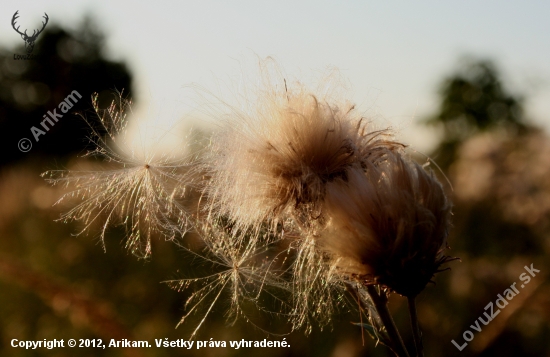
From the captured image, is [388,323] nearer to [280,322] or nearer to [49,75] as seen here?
[280,322]

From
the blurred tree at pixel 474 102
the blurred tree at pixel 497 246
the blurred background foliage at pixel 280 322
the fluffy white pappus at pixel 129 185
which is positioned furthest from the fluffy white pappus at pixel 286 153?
the blurred tree at pixel 474 102

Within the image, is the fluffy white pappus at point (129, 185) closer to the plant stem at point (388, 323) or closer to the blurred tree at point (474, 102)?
the plant stem at point (388, 323)

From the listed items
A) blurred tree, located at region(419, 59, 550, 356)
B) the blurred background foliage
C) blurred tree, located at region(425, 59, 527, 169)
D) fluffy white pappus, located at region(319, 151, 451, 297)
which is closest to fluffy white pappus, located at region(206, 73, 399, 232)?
fluffy white pappus, located at region(319, 151, 451, 297)

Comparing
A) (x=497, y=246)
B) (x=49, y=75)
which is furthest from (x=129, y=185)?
(x=49, y=75)

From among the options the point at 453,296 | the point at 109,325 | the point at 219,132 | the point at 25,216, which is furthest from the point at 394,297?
the point at 25,216

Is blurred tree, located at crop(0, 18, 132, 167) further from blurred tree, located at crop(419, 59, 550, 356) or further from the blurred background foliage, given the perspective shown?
blurred tree, located at crop(419, 59, 550, 356)

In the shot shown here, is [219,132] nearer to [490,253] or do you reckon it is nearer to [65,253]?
[490,253]
